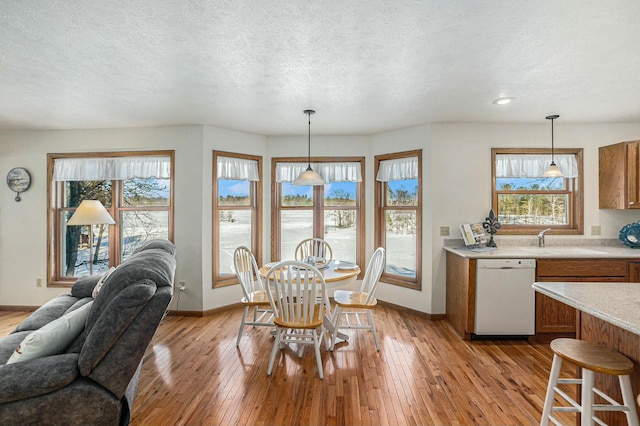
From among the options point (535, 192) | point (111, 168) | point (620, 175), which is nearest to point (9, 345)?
point (111, 168)

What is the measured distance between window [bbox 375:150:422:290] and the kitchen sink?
4.10ft

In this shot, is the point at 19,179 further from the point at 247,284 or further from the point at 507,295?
the point at 507,295

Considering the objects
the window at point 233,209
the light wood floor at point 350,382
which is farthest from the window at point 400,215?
the window at point 233,209

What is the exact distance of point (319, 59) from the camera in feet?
7.20

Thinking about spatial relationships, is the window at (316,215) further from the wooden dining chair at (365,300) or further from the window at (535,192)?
the window at (535,192)

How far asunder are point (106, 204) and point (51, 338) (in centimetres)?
313

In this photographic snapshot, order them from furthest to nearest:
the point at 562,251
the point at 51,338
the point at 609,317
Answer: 1. the point at 562,251
2. the point at 51,338
3. the point at 609,317

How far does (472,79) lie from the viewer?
2539 millimetres

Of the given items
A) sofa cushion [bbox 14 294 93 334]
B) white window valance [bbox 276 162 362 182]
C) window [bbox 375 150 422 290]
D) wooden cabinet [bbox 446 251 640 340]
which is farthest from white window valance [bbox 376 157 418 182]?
sofa cushion [bbox 14 294 93 334]

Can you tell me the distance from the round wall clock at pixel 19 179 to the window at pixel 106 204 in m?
0.31

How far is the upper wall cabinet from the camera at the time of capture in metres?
3.45

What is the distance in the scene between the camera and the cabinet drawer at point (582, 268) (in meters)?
3.11

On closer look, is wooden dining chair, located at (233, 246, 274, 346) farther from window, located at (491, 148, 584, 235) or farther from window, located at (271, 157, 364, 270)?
window, located at (491, 148, 584, 235)

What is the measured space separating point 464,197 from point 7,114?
5.57 metres
